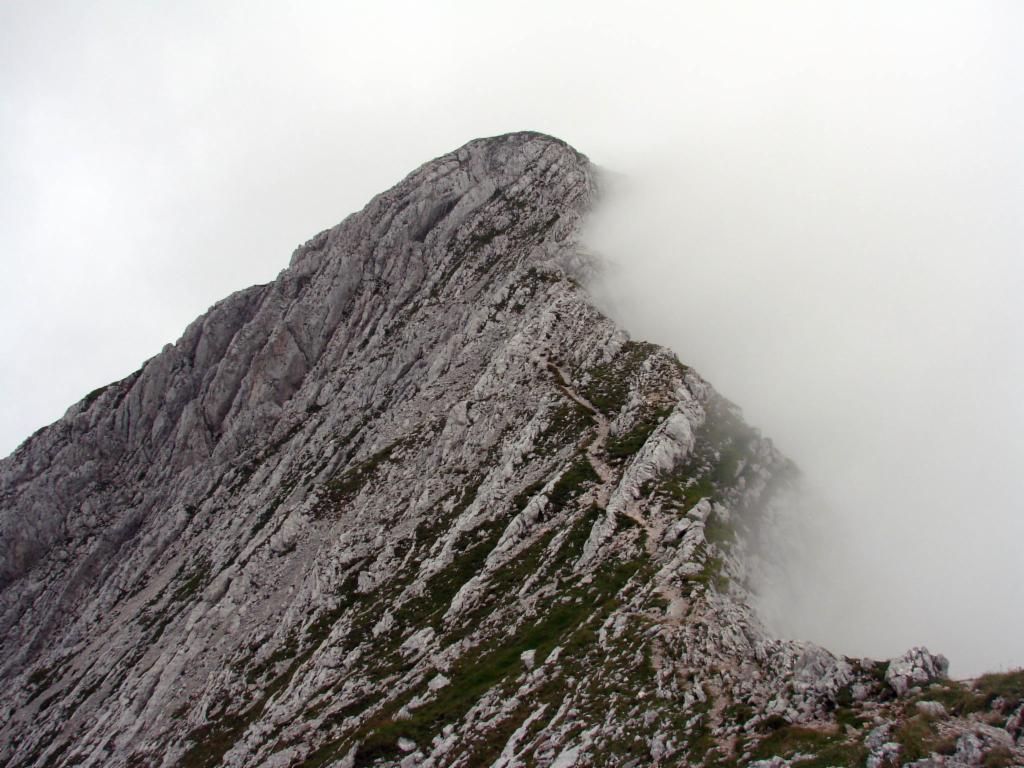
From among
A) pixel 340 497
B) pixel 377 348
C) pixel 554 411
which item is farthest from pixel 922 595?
pixel 377 348

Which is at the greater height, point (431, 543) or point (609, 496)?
point (609, 496)

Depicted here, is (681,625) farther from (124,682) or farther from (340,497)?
(124,682)

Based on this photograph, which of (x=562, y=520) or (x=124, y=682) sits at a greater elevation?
(x=562, y=520)

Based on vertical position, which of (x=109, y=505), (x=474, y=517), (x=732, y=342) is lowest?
(x=109, y=505)

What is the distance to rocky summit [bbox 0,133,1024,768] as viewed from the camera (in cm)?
3042

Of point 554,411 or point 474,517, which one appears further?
Result: point 554,411

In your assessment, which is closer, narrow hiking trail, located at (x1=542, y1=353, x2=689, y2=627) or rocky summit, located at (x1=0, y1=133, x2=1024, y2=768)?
rocky summit, located at (x1=0, y1=133, x2=1024, y2=768)

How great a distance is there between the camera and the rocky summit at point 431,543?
Answer: 3042cm

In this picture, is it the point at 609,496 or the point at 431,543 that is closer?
the point at 609,496

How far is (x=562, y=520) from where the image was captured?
57062 mm

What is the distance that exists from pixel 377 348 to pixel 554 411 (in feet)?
189

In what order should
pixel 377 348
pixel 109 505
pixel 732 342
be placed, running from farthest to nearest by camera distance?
pixel 109 505 < pixel 377 348 < pixel 732 342

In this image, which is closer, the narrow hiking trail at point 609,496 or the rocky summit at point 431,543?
the rocky summit at point 431,543

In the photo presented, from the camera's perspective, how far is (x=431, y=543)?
66812 mm
